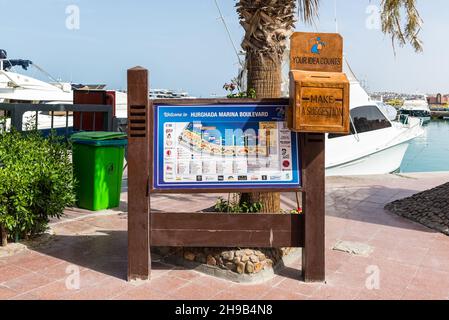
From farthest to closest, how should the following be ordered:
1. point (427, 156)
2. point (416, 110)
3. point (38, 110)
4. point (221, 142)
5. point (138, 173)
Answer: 1. point (416, 110)
2. point (427, 156)
3. point (38, 110)
4. point (221, 142)
5. point (138, 173)

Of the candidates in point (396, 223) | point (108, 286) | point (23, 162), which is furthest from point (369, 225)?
point (23, 162)

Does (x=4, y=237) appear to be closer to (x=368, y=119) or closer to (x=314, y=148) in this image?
(x=314, y=148)

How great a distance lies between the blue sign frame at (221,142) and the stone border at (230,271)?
817 mm

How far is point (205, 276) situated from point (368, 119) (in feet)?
43.1

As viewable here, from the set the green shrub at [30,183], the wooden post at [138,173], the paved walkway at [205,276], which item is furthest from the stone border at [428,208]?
the green shrub at [30,183]

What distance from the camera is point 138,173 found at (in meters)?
4.06

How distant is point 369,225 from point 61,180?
4.19m

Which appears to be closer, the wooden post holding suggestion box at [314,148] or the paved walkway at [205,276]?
the paved walkway at [205,276]

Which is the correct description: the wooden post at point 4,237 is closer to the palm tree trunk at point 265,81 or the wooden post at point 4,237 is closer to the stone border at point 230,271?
the stone border at point 230,271

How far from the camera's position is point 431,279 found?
4355 mm

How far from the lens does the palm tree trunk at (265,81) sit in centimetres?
504

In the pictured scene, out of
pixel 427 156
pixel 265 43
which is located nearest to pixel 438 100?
pixel 427 156

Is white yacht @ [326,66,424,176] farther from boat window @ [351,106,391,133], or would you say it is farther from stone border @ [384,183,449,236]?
stone border @ [384,183,449,236]
